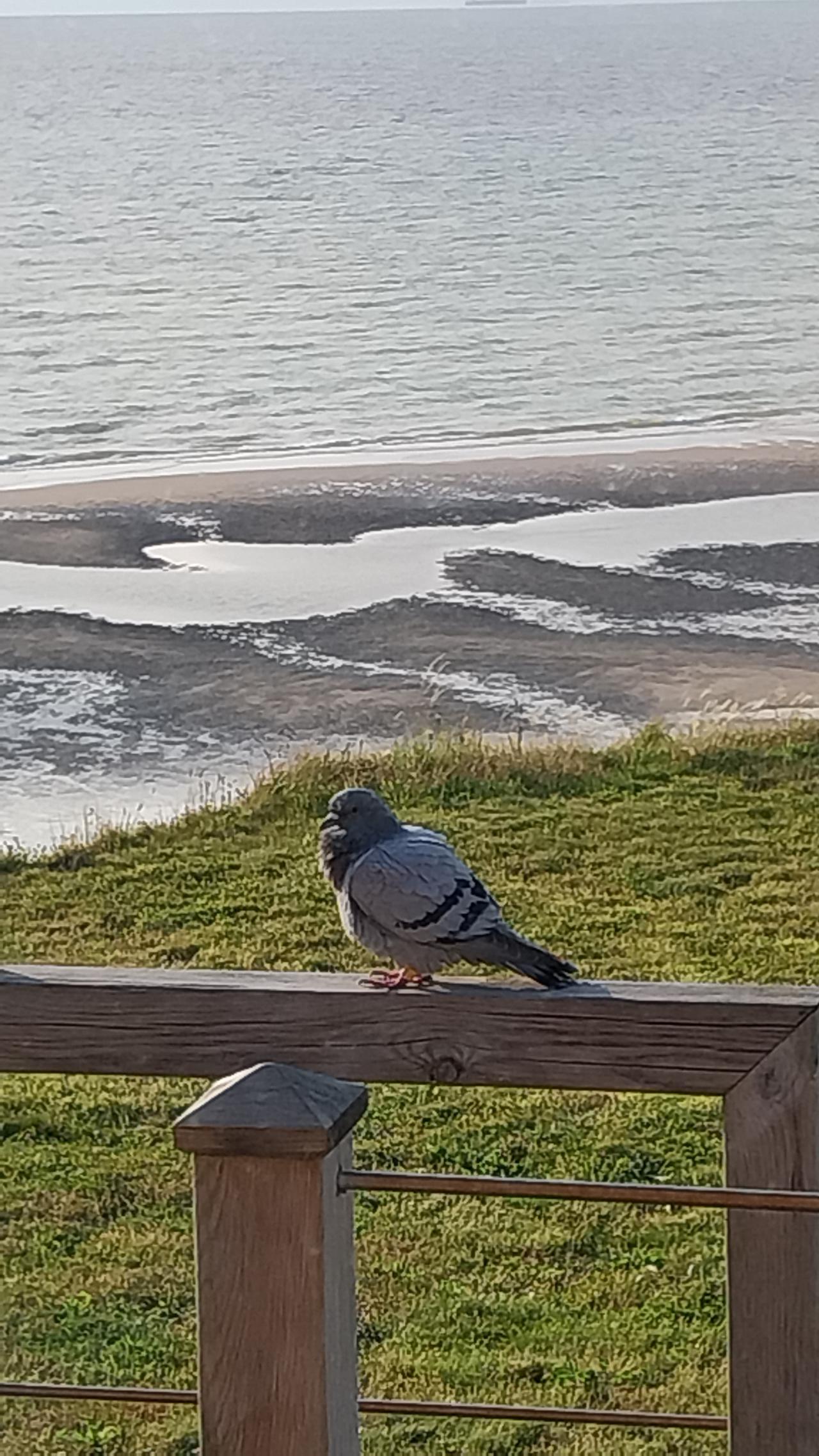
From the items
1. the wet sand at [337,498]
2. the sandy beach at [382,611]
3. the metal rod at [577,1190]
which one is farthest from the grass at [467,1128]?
the metal rod at [577,1190]

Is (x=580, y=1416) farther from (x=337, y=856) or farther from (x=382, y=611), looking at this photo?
(x=382, y=611)

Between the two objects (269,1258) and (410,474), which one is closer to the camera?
(269,1258)

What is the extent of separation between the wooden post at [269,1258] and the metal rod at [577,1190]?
1cm

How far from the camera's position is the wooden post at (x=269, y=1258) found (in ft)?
1.85

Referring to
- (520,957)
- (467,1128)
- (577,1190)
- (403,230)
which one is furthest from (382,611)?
(577,1190)

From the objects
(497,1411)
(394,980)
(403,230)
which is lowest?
(497,1411)

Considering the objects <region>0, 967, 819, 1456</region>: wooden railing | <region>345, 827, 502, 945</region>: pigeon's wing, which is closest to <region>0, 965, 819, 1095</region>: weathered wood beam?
<region>0, 967, 819, 1456</region>: wooden railing

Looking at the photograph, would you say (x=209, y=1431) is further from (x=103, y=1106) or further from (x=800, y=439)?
(x=800, y=439)

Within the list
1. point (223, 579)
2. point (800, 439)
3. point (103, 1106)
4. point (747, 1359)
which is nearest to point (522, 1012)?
point (747, 1359)

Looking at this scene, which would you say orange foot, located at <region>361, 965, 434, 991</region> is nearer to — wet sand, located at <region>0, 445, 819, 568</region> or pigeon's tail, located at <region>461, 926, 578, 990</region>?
pigeon's tail, located at <region>461, 926, 578, 990</region>

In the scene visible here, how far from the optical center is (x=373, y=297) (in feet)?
17.4

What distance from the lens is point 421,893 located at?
41.0 inches

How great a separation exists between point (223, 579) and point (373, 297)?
40.6 inches

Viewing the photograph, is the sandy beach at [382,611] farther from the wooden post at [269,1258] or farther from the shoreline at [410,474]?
the wooden post at [269,1258]
